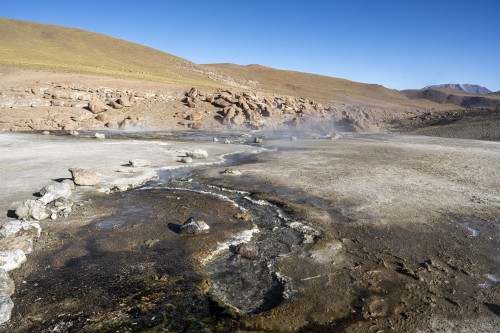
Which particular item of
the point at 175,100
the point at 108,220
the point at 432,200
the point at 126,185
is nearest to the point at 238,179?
the point at 126,185

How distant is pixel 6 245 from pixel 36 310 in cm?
195

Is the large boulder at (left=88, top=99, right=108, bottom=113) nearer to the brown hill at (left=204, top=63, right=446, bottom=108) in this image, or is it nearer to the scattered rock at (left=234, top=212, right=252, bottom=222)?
the scattered rock at (left=234, top=212, right=252, bottom=222)

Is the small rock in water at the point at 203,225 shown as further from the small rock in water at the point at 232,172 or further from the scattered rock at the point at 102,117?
the scattered rock at the point at 102,117

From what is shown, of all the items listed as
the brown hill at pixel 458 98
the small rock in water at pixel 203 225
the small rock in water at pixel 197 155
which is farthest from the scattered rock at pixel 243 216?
the brown hill at pixel 458 98

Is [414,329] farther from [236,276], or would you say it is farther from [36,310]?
[36,310]

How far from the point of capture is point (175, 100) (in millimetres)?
35469

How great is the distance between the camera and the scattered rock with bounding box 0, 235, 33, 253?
561 cm

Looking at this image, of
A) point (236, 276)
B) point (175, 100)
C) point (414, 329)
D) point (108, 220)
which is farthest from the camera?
point (175, 100)

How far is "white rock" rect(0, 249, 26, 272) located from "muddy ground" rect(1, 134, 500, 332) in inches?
4.8

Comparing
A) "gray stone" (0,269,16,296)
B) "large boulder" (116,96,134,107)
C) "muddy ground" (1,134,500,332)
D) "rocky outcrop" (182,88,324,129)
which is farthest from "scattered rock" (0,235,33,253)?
A: "large boulder" (116,96,134,107)

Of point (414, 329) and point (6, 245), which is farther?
point (6, 245)

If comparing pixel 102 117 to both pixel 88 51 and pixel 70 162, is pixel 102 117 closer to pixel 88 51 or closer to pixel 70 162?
pixel 70 162

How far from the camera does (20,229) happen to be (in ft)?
20.5

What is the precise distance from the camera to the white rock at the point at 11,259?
5129 mm
